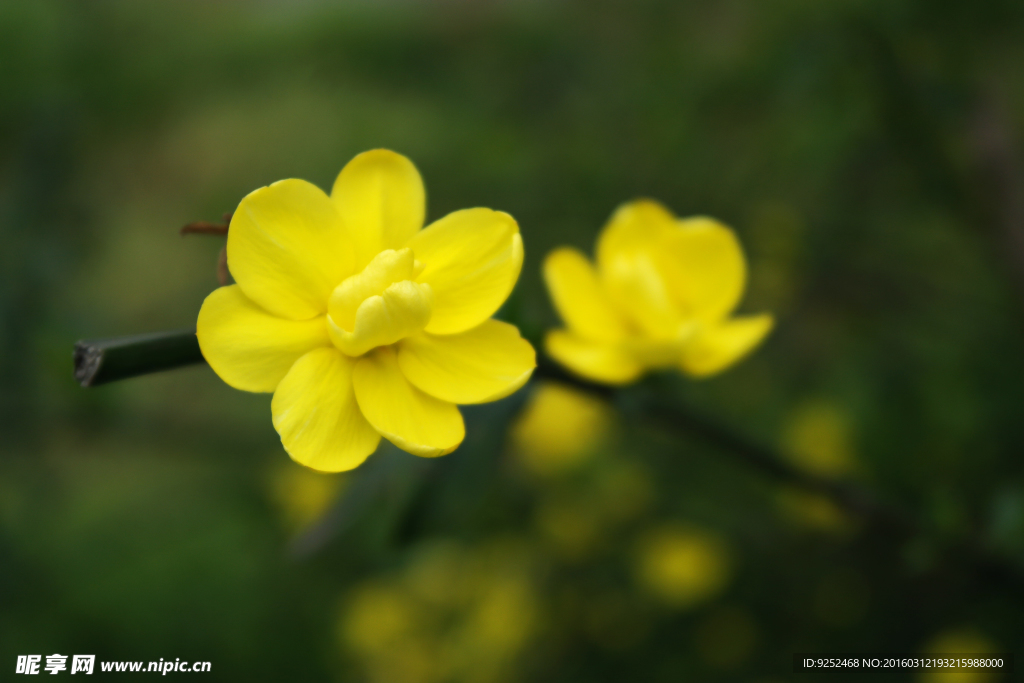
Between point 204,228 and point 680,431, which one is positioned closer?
point 204,228

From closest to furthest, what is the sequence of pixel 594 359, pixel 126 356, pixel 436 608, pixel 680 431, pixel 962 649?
pixel 126 356 < pixel 594 359 < pixel 680 431 < pixel 962 649 < pixel 436 608

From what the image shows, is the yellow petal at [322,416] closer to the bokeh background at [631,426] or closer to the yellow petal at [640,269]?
the bokeh background at [631,426]

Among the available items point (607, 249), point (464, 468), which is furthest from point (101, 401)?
point (607, 249)

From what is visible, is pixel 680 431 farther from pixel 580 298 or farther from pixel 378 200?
pixel 378 200

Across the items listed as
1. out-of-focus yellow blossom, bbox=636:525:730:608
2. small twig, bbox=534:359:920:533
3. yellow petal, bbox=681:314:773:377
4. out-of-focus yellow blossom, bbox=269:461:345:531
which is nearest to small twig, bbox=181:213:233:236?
small twig, bbox=534:359:920:533

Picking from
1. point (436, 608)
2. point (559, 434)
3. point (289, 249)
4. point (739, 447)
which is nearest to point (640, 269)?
point (739, 447)

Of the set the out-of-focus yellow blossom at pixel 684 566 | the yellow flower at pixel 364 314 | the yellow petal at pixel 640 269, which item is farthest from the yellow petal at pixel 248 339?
the out-of-focus yellow blossom at pixel 684 566
